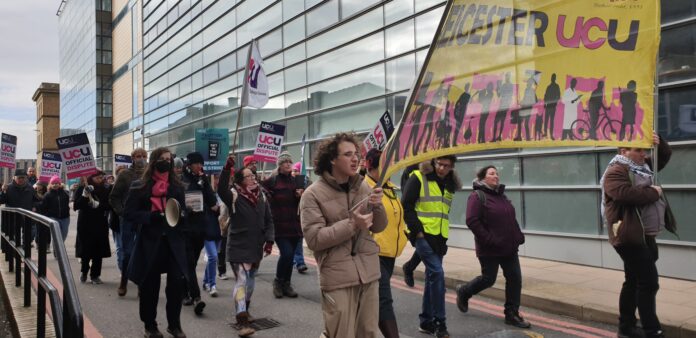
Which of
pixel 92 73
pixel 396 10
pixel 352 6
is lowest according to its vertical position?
pixel 396 10

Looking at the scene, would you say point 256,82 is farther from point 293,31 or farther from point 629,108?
point 293,31

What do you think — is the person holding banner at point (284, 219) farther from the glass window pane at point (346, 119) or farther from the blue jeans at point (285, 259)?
the glass window pane at point (346, 119)

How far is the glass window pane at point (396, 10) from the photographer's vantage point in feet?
43.1

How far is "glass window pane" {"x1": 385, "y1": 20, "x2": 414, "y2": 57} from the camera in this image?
13125mm

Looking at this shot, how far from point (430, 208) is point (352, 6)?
11124 mm

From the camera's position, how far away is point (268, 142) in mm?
11602

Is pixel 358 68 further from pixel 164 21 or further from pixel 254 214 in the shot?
pixel 164 21

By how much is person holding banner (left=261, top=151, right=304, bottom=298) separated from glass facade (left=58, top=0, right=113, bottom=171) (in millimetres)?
40643

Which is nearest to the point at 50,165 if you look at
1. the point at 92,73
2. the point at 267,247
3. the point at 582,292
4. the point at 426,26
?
the point at 267,247

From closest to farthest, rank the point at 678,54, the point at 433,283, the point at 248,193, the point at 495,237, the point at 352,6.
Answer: the point at 433,283 < the point at 495,237 < the point at 248,193 < the point at 678,54 < the point at 352,6

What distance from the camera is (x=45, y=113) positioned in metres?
77.3

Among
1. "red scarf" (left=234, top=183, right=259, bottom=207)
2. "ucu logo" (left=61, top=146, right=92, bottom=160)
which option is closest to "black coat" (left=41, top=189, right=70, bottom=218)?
"ucu logo" (left=61, top=146, right=92, bottom=160)

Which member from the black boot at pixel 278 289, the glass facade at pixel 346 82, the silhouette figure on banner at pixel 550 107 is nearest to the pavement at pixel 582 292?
the glass facade at pixel 346 82

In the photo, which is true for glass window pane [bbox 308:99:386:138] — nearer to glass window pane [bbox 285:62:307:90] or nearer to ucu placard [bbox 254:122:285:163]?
glass window pane [bbox 285:62:307:90]
